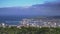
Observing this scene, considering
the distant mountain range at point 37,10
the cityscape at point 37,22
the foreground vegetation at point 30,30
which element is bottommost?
the foreground vegetation at point 30,30

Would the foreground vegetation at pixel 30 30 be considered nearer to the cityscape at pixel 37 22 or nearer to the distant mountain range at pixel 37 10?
the cityscape at pixel 37 22

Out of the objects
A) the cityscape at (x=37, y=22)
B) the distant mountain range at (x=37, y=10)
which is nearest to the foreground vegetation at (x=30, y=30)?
the cityscape at (x=37, y=22)

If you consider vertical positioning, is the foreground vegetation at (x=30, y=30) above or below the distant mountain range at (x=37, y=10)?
below

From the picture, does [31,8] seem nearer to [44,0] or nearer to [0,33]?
[44,0]

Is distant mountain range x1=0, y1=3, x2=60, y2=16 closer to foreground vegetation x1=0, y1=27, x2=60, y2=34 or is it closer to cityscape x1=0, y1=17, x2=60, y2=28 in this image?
cityscape x1=0, y1=17, x2=60, y2=28

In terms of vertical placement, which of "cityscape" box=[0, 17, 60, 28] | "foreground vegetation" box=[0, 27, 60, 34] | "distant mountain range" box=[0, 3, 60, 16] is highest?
"distant mountain range" box=[0, 3, 60, 16]

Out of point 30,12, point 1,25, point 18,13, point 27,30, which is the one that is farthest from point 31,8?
point 1,25

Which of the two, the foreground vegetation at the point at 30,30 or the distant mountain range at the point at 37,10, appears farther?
the distant mountain range at the point at 37,10

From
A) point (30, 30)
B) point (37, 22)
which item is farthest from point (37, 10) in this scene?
point (30, 30)

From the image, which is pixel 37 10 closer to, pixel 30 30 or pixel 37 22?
pixel 37 22

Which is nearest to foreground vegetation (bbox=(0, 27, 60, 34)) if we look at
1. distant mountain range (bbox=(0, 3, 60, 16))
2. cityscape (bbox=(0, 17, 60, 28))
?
cityscape (bbox=(0, 17, 60, 28))

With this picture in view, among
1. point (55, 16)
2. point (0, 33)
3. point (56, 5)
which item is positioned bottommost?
point (0, 33)
